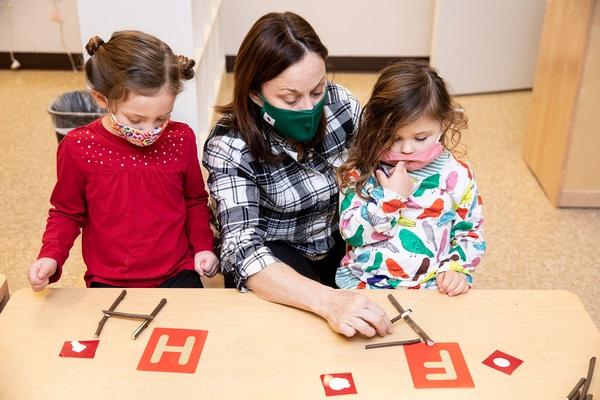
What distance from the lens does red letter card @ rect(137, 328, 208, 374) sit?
1043 millimetres

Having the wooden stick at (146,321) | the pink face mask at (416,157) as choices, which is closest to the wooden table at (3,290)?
the wooden stick at (146,321)

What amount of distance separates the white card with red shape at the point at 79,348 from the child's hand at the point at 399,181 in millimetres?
633

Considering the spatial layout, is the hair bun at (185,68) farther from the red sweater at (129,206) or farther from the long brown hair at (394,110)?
the long brown hair at (394,110)

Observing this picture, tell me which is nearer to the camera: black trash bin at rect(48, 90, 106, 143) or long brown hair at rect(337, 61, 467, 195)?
long brown hair at rect(337, 61, 467, 195)

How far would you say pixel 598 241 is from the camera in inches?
102

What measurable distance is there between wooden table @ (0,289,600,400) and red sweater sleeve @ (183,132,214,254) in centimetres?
31

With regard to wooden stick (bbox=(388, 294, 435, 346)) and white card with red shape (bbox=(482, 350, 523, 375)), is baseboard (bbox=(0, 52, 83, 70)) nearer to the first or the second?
wooden stick (bbox=(388, 294, 435, 346))

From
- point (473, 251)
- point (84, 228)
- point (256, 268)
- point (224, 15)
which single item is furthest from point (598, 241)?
point (224, 15)

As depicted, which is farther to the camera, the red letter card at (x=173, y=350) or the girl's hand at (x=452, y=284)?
the girl's hand at (x=452, y=284)

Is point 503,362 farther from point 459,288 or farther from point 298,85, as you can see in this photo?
point 298,85

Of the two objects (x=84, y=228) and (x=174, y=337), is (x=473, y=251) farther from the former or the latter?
(x=84, y=228)

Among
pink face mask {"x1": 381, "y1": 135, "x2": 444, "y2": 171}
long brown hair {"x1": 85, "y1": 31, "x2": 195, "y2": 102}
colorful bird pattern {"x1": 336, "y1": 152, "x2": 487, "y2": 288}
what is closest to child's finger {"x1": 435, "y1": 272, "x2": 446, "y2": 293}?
colorful bird pattern {"x1": 336, "y1": 152, "x2": 487, "y2": 288}

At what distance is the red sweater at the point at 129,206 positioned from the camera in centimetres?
141

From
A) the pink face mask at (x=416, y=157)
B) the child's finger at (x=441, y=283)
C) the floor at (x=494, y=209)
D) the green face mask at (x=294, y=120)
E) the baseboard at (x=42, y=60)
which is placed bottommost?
the floor at (x=494, y=209)
